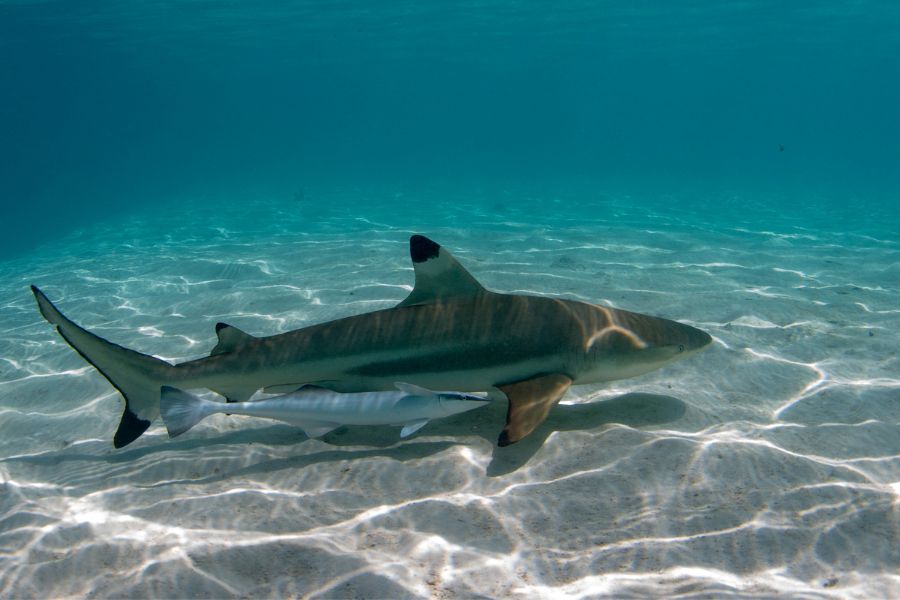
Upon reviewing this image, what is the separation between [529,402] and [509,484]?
56 centimetres

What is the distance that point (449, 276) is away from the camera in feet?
13.6

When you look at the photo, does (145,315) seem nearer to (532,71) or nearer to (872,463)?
(872,463)

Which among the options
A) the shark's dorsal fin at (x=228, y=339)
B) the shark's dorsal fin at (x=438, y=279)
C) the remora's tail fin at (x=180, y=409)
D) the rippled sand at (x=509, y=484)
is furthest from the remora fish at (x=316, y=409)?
the shark's dorsal fin at (x=438, y=279)

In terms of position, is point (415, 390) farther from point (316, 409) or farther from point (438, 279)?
point (438, 279)

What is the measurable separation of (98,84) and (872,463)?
12003 cm

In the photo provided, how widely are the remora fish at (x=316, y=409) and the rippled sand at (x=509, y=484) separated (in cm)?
35

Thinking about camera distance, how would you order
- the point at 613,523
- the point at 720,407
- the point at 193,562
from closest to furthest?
1. the point at 193,562
2. the point at 613,523
3. the point at 720,407

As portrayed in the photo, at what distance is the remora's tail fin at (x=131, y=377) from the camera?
394 cm

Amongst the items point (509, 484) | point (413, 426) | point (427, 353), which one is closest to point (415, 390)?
point (413, 426)

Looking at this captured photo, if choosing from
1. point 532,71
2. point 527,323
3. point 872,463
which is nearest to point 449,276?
point 527,323

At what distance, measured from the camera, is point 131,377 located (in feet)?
13.1

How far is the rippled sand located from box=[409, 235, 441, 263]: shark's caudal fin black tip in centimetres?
139

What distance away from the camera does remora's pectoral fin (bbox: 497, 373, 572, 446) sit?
11.1 ft

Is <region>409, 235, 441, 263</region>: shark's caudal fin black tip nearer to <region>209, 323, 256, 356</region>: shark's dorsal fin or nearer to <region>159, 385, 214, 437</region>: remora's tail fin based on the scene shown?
<region>209, 323, 256, 356</region>: shark's dorsal fin
